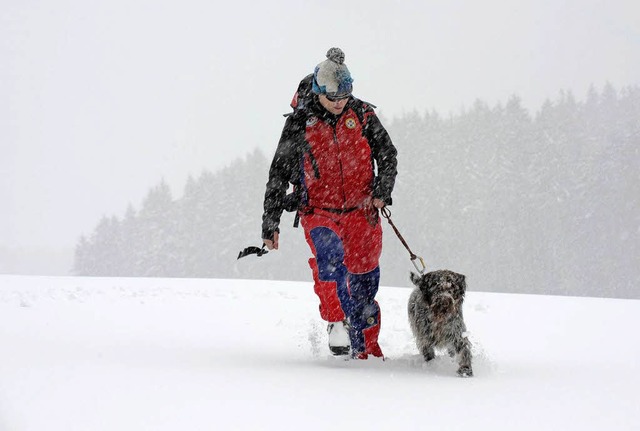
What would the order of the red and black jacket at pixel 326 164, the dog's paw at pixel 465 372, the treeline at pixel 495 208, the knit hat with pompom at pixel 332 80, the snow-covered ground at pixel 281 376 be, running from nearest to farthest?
the snow-covered ground at pixel 281 376, the dog's paw at pixel 465 372, the knit hat with pompom at pixel 332 80, the red and black jacket at pixel 326 164, the treeline at pixel 495 208

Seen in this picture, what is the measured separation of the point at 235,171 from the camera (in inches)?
2464

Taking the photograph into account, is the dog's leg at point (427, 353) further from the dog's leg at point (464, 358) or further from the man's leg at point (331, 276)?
the man's leg at point (331, 276)

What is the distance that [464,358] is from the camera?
169 inches

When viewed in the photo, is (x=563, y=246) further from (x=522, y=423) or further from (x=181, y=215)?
→ (x=522, y=423)

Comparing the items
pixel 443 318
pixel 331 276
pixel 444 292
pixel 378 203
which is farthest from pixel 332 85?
pixel 443 318

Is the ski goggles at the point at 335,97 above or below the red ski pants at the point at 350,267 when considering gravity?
above

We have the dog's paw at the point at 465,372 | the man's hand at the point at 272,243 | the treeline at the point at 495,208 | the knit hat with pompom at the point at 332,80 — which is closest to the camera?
the dog's paw at the point at 465,372

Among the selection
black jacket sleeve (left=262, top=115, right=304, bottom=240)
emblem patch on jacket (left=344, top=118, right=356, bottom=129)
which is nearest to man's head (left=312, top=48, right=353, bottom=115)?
emblem patch on jacket (left=344, top=118, right=356, bottom=129)

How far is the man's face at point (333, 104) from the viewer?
5.03 m

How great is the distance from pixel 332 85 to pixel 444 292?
185 cm

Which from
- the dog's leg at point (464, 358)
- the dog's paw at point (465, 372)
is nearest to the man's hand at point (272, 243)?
the dog's leg at point (464, 358)

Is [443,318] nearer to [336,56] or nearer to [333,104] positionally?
[333,104]

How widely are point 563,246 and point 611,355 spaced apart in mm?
44807

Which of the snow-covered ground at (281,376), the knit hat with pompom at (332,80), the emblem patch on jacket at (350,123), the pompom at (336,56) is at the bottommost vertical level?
the snow-covered ground at (281,376)
